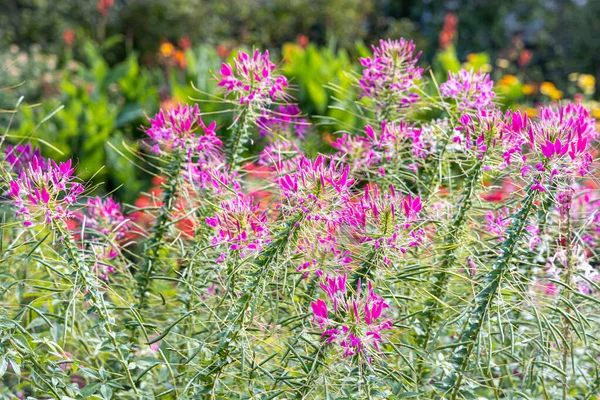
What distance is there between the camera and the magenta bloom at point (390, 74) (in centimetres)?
152

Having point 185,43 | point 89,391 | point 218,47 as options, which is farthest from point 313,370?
point 218,47

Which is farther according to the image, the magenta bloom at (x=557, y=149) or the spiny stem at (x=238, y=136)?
the spiny stem at (x=238, y=136)

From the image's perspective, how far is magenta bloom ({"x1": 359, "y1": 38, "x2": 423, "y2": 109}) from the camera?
152cm

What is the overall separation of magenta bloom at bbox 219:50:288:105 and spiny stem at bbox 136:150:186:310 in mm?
158

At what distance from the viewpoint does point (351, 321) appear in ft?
3.43

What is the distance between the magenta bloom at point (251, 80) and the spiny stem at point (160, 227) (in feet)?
0.52

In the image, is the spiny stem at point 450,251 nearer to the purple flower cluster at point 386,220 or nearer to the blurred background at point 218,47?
the purple flower cluster at point 386,220

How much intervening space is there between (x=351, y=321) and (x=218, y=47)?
6.01 m

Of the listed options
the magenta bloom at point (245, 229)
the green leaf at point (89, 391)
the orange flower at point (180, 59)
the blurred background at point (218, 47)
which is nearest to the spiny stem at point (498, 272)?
the magenta bloom at point (245, 229)

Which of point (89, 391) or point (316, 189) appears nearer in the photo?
point (316, 189)

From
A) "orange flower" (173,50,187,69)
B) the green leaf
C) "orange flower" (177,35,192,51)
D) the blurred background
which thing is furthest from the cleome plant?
"orange flower" (177,35,192,51)

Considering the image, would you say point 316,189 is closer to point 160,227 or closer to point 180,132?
point 180,132

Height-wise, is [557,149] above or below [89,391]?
above

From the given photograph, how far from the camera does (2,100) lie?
529cm
